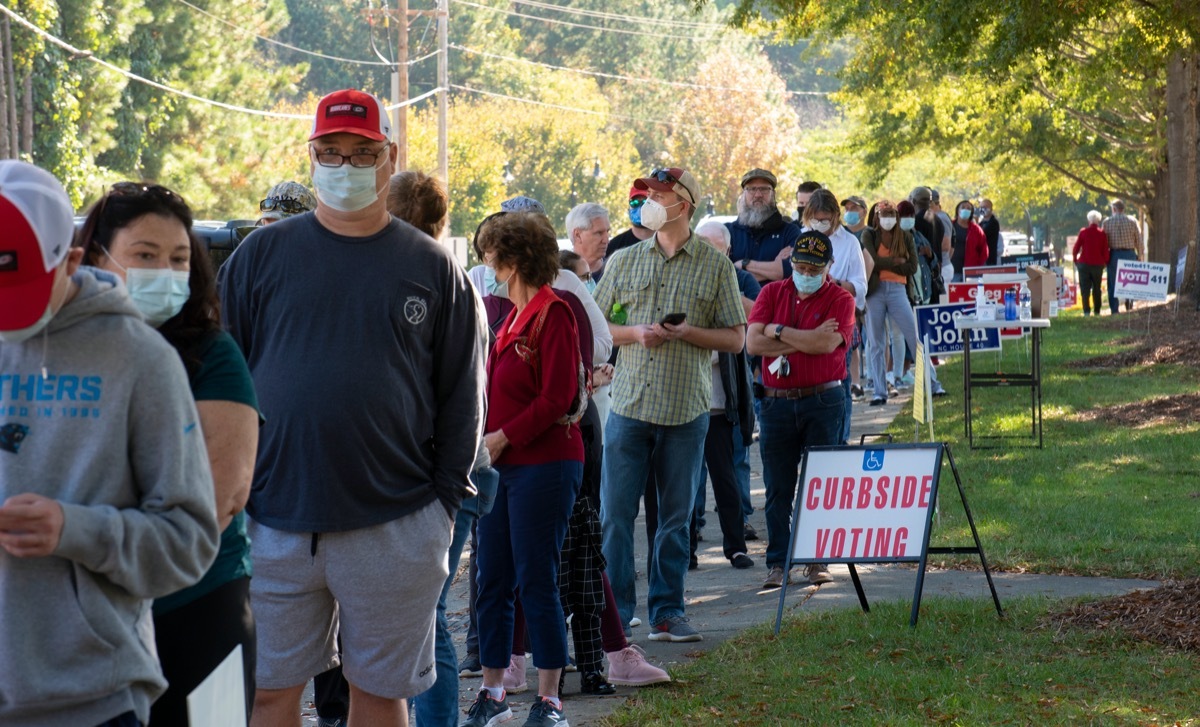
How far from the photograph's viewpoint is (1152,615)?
281 inches

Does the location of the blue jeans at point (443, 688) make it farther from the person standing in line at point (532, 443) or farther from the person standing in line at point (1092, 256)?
the person standing in line at point (1092, 256)

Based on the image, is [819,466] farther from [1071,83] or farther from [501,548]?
[1071,83]

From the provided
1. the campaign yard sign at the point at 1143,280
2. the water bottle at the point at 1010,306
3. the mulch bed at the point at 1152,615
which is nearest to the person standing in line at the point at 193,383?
the mulch bed at the point at 1152,615

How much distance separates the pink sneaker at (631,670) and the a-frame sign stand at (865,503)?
1063mm

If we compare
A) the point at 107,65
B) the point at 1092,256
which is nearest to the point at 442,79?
the point at 107,65

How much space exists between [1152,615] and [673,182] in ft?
9.71

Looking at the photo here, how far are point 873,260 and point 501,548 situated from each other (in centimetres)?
1066

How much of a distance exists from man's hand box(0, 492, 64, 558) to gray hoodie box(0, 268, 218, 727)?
0.16ft

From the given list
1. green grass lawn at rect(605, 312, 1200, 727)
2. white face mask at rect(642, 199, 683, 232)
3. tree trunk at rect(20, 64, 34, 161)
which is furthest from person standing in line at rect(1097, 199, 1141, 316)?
white face mask at rect(642, 199, 683, 232)

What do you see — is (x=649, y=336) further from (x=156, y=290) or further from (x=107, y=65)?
(x=107, y=65)

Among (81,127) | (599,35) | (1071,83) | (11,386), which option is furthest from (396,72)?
(599,35)

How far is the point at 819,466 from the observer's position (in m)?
7.64

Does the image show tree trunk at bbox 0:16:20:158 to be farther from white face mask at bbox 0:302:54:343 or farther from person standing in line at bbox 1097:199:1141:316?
white face mask at bbox 0:302:54:343

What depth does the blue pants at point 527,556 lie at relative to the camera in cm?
576
